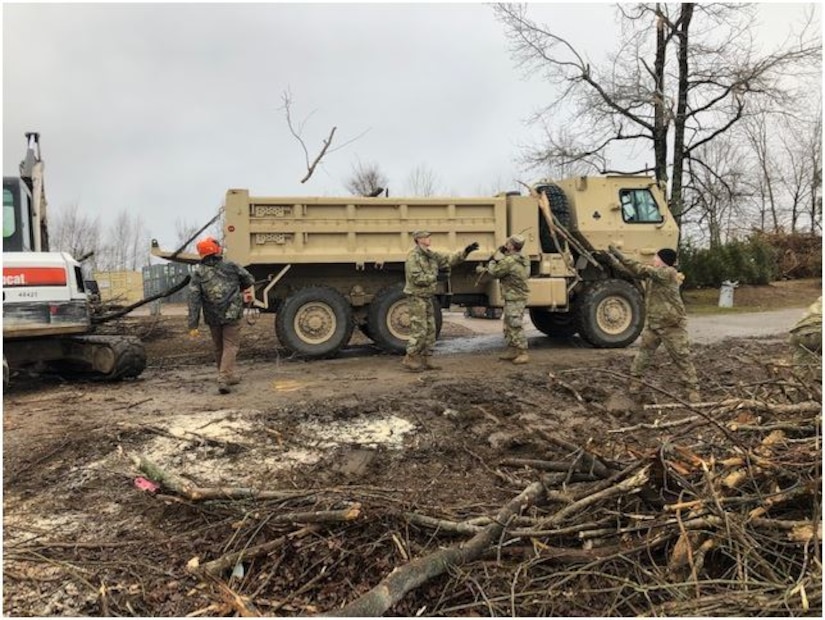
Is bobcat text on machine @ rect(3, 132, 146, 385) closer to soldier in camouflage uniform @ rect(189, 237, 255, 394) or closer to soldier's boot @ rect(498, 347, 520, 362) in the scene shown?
soldier in camouflage uniform @ rect(189, 237, 255, 394)

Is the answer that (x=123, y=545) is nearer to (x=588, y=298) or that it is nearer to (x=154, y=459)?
(x=154, y=459)

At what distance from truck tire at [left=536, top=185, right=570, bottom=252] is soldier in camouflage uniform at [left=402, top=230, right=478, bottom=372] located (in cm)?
→ 214

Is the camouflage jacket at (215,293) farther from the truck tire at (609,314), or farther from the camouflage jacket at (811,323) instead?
the camouflage jacket at (811,323)

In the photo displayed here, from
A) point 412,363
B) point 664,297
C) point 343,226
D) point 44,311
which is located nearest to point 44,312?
point 44,311

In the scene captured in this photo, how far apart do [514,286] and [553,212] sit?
84.8 inches

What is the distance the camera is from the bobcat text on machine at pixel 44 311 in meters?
6.89

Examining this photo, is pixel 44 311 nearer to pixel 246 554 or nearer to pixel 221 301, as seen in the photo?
pixel 221 301

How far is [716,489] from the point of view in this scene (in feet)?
11.5

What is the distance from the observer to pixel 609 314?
10078mm

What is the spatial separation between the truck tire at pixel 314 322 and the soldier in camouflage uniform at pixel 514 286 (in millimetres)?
2175

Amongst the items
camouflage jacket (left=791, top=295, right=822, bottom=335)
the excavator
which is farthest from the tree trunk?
the excavator

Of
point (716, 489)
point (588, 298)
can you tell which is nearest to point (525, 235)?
point (588, 298)

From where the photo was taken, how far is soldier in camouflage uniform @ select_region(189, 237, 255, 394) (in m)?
7.19

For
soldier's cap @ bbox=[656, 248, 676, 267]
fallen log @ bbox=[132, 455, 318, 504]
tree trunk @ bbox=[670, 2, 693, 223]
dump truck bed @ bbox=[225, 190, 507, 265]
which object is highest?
tree trunk @ bbox=[670, 2, 693, 223]
